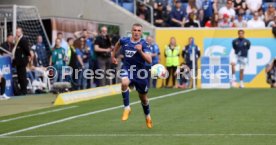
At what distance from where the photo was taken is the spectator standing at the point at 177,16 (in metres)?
32.7

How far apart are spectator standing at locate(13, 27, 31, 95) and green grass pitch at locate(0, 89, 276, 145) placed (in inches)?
179

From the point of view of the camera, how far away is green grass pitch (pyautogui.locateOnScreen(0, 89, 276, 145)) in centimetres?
1218

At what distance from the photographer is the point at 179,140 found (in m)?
12.1

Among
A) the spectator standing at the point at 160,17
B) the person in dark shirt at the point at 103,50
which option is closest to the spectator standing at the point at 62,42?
the person in dark shirt at the point at 103,50

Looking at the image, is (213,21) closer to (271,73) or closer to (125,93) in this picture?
(271,73)

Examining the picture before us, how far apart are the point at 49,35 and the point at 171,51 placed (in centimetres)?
491

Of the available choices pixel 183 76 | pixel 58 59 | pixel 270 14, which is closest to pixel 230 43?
pixel 270 14

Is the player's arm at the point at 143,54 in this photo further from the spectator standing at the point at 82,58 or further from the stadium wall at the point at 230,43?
the stadium wall at the point at 230,43

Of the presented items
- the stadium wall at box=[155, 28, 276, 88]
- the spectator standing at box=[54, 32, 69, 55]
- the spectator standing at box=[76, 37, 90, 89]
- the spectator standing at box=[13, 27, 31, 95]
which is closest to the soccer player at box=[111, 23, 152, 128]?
the spectator standing at box=[13, 27, 31, 95]

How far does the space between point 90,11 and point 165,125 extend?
58.4 ft

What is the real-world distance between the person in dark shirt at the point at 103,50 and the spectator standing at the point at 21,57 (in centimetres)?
281

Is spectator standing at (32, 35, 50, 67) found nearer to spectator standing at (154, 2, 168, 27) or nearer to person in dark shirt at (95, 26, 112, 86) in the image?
person in dark shirt at (95, 26, 112, 86)

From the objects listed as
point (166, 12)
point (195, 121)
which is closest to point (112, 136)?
point (195, 121)

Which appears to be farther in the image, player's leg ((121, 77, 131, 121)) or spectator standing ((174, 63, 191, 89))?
spectator standing ((174, 63, 191, 89))
